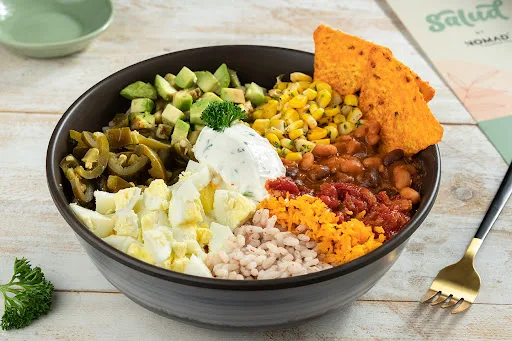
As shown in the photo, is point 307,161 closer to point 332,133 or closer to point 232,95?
point 332,133

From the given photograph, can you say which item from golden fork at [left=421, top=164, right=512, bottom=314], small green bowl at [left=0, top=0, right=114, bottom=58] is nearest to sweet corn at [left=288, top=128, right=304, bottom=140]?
golden fork at [left=421, top=164, right=512, bottom=314]

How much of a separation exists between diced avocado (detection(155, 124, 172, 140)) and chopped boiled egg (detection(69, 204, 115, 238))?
666 mm

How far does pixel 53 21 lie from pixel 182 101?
169 cm

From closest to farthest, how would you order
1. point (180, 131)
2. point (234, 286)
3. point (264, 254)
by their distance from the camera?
1. point (234, 286)
2. point (264, 254)
3. point (180, 131)

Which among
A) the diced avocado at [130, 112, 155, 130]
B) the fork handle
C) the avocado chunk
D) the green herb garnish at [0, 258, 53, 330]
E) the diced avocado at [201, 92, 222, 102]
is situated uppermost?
the diced avocado at [201, 92, 222, 102]

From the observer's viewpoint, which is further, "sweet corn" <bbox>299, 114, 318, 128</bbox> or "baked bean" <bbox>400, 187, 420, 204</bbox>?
"sweet corn" <bbox>299, 114, 318, 128</bbox>

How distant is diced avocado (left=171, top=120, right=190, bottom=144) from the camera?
10.6 feet

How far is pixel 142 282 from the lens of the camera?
2461 millimetres

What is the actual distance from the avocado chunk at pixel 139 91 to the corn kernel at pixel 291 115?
67 cm

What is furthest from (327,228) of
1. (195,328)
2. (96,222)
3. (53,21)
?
(53,21)

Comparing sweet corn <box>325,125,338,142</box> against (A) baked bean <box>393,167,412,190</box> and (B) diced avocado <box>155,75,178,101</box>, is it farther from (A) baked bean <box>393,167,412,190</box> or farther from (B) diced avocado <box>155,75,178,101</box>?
(B) diced avocado <box>155,75,178,101</box>

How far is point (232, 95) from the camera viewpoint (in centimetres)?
346

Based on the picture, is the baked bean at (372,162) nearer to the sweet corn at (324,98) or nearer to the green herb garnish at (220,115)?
the sweet corn at (324,98)

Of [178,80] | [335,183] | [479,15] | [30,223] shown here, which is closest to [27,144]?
[30,223]
